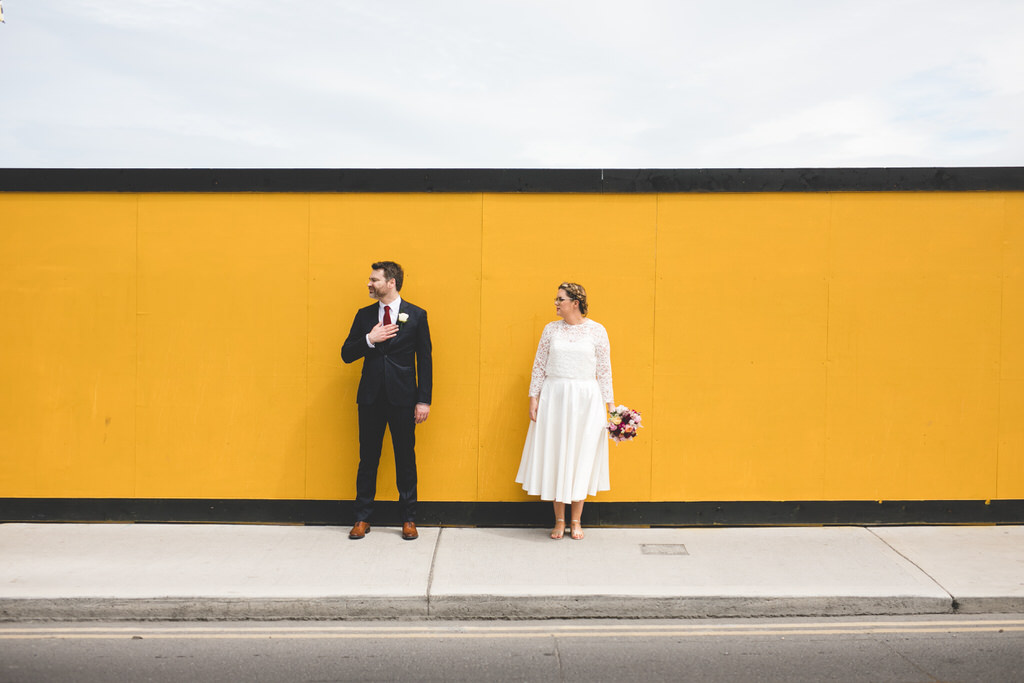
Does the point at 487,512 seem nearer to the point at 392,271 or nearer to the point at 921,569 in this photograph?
the point at 392,271

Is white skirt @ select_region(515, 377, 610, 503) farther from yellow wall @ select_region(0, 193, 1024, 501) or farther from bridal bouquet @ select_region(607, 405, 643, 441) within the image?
yellow wall @ select_region(0, 193, 1024, 501)

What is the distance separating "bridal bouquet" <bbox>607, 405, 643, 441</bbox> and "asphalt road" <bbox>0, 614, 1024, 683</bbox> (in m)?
Result: 1.46

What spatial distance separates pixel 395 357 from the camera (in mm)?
5832

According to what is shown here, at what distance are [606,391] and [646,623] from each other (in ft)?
6.14

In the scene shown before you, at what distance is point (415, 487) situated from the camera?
5.97 meters

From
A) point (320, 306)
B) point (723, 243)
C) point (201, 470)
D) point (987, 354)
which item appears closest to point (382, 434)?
point (320, 306)

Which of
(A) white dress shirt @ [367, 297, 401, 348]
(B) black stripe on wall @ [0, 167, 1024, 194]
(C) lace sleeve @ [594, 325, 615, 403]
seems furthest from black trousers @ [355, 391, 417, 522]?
(B) black stripe on wall @ [0, 167, 1024, 194]

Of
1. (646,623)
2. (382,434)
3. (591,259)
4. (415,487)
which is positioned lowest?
(646,623)

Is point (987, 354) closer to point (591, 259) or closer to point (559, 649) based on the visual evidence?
point (591, 259)

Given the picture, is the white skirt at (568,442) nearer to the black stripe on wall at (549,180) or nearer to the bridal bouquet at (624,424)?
the bridal bouquet at (624,424)

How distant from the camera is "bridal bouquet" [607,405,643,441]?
221 inches

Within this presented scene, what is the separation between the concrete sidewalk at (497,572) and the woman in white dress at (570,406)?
52 cm

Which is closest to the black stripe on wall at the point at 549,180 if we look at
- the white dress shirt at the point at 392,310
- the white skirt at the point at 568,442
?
the white dress shirt at the point at 392,310

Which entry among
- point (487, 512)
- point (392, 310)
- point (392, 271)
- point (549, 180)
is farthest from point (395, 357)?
point (549, 180)
